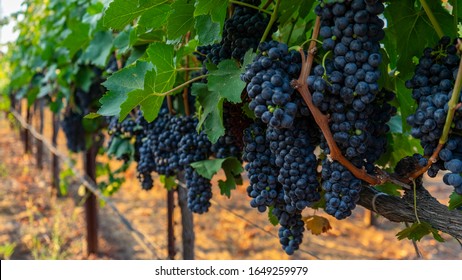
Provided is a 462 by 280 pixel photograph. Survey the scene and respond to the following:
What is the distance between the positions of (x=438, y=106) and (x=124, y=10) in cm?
82

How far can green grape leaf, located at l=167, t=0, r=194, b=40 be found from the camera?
4.13ft

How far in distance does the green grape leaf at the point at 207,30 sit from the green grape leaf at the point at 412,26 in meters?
0.42

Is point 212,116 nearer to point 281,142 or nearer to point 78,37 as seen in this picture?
point 281,142

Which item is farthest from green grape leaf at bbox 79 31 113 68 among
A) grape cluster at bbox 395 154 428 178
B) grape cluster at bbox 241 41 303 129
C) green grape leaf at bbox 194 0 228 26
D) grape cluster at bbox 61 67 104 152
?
grape cluster at bbox 395 154 428 178

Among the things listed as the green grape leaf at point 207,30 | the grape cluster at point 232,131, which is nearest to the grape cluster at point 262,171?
the grape cluster at point 232,131

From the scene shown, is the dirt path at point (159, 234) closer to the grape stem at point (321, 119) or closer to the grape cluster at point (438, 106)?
the grape stem at point (321, 119)

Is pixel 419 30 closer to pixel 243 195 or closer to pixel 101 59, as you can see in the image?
pixel 101 59

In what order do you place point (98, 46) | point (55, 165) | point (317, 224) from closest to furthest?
point (317, 224), point (98, 46), point (55, 165)

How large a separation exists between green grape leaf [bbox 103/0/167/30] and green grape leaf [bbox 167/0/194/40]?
0.21ft

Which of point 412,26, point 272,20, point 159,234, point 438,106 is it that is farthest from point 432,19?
point 159,234

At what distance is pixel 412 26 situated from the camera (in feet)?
3.83

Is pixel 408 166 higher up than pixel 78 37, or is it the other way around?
pixel 78 37
